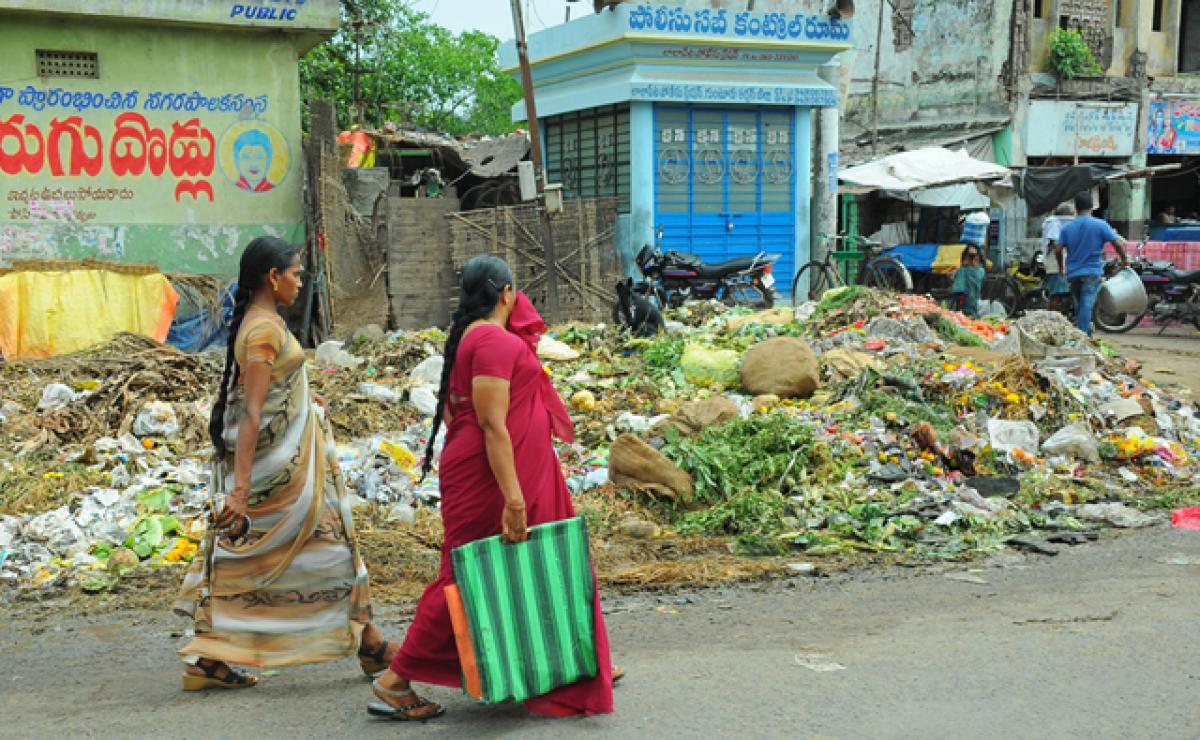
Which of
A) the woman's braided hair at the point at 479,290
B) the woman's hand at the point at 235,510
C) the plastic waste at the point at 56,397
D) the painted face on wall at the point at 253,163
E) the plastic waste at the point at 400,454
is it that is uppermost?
the painted face on wall at the point at 253,163

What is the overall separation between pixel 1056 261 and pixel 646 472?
32.4ft

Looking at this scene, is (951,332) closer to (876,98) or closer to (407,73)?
(876,98)

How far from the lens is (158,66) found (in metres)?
13.0

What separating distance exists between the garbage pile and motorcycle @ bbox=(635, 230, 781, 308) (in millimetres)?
3629

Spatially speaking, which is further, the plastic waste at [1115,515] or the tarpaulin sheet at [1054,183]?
the tarpaulin sheet at [1054,183]

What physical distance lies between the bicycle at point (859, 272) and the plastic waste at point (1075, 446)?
8450 millimetres

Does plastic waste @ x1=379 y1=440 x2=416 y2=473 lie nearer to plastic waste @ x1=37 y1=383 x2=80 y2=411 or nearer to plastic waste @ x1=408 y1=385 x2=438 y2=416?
plastic waste @ x1=408 y1=385 x2=438 y2=416

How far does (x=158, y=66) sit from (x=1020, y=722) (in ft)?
40.1

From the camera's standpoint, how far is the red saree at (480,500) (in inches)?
144

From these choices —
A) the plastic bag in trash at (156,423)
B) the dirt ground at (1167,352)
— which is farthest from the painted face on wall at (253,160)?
the dirt ground at (1167,352)

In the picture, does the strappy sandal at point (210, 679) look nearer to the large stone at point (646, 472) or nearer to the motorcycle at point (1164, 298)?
the large stone at point (646, 472)

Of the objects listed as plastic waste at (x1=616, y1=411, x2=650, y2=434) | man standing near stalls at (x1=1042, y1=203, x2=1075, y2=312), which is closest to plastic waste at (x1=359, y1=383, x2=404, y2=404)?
plastic waste at (x1=616, y1=411, x2=650, y2=434)

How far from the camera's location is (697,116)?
16234 mm

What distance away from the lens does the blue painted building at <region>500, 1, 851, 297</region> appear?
15.8 metres
